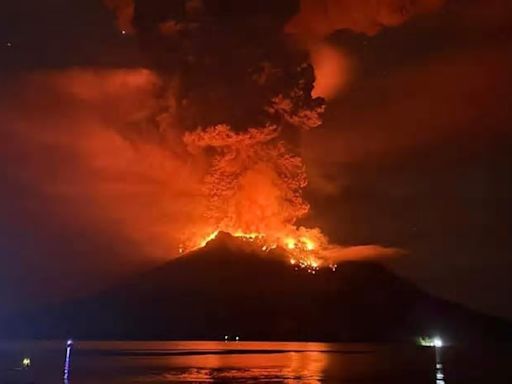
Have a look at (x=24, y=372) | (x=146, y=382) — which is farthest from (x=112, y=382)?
(x=24, y=372)

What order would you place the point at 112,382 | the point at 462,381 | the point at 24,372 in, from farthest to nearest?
1. the point at 462,381
2. the point at 24,372
3. the point at 112,382

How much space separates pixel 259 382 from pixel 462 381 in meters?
24.1

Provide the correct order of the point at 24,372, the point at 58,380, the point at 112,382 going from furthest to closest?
1. the point at 24,372
2. the point at 112,382
3. the point at 58,380

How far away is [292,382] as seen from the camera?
77.1m

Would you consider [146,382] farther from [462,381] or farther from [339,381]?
[462,381]

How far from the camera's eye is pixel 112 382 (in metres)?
74.2

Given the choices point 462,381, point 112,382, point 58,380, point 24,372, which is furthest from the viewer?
Result: point 462,381

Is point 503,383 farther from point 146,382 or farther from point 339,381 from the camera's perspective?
point 146,382

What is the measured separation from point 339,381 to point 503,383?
1731cm

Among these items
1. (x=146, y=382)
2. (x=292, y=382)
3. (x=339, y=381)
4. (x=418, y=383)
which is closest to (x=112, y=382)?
(x=146, y=382)

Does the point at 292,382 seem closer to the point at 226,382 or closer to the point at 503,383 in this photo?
the point at 226,382

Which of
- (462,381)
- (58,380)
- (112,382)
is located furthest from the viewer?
(462,381)

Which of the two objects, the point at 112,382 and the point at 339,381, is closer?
the point at 112,382

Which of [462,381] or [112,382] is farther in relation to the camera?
[462,381]
